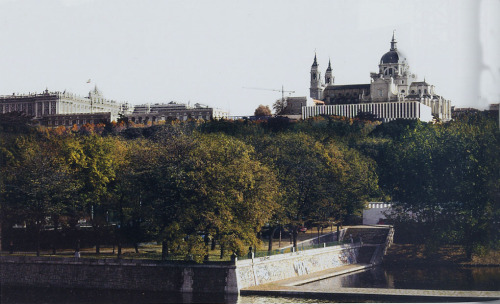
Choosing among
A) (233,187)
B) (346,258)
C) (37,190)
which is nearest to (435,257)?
(346,258)

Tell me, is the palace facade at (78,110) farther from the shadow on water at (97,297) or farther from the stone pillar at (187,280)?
the stone pillar at (187,280)

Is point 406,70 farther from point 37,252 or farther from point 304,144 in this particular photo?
point 37,252

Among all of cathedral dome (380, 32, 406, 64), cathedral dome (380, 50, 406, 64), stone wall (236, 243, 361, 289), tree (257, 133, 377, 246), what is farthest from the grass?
cathedral dome (380, 50, 406, 64)

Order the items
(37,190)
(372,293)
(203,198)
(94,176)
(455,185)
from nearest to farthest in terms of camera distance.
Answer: (372,293), (203,198), (37,190), (94,176), (455,185)

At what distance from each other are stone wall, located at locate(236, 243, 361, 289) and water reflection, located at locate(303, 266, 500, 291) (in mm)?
1329

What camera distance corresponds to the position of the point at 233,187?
34656 mm

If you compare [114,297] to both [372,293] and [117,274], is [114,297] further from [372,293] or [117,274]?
[372,293]

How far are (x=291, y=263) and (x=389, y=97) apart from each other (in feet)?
347

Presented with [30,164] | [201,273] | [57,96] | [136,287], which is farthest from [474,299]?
[57,96]

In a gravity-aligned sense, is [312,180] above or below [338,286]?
above

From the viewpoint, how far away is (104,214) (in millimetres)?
39469

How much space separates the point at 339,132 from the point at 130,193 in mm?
44042

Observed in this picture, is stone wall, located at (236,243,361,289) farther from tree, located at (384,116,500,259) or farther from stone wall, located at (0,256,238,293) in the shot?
tree, located at (384,116,500,259)

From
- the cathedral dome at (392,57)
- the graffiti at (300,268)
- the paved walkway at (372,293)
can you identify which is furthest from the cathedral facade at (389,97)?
the paved walkway at (372,293)
